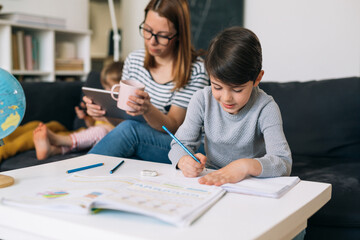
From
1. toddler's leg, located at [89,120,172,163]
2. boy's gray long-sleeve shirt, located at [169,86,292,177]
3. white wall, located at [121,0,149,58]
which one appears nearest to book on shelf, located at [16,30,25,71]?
white wall, located at [121,0,149,58]

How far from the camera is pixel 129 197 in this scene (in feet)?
2.63

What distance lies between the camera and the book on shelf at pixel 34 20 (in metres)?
2.94

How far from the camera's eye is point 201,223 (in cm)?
71

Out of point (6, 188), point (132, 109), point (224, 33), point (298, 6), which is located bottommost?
point (6, 188)

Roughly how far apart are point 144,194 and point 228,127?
54 centimetres

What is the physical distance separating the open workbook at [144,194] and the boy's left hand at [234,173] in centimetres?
2

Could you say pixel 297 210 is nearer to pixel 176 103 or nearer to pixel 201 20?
pixel 176 103

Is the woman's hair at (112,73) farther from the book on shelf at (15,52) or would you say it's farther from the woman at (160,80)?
the book on shelf at (15,52)

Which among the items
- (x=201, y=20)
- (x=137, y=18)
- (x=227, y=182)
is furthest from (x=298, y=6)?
(x=227, y=182)

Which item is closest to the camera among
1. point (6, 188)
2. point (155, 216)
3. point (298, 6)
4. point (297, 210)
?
point (155, 216)

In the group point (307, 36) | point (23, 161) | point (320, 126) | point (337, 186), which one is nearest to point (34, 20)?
point (23, 161)

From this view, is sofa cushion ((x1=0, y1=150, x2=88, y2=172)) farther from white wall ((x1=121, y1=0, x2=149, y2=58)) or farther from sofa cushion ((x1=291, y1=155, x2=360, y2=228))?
white wall ((x1=121, y1=0, x2=149, y2=58))

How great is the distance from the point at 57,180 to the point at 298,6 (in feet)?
6.42

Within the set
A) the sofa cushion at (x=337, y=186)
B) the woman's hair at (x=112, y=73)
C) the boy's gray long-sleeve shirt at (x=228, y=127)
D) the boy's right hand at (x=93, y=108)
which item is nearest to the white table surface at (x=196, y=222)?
the boy's gray long-sleeve shirt at (x=228, y=127)
